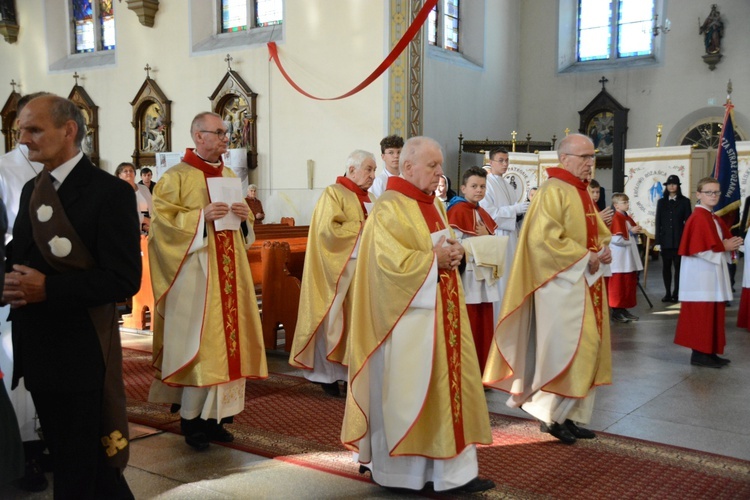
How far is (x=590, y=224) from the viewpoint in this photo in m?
4.35

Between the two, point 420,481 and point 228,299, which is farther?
point 228,299

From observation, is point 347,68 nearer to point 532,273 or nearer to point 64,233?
point 532,273

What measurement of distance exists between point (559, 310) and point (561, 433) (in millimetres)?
704

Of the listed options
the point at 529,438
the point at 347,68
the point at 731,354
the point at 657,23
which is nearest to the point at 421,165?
the point at 529,438

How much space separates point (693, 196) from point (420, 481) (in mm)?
12749

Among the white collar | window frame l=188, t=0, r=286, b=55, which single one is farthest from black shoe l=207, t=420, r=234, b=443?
window frame l=188, t=0, r=286, b=55

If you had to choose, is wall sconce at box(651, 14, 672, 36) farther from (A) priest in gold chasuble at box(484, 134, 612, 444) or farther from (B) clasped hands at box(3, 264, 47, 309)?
(B) clasped hands at box(3, 264, 47, 309)

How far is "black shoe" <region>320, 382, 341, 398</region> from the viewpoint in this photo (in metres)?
5.31

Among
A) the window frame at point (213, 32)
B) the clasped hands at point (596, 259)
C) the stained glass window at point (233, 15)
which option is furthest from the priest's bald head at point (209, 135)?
the stained glass window at point (233, 15)

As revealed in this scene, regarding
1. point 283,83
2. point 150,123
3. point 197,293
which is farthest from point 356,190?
point 150,123

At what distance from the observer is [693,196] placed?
14383 millimetres

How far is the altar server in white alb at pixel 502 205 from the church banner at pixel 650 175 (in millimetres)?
5321

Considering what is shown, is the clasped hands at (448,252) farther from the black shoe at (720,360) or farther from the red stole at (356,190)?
the black shoe at (720,360)

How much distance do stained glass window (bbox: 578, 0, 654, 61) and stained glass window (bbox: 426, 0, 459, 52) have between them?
3.37m
